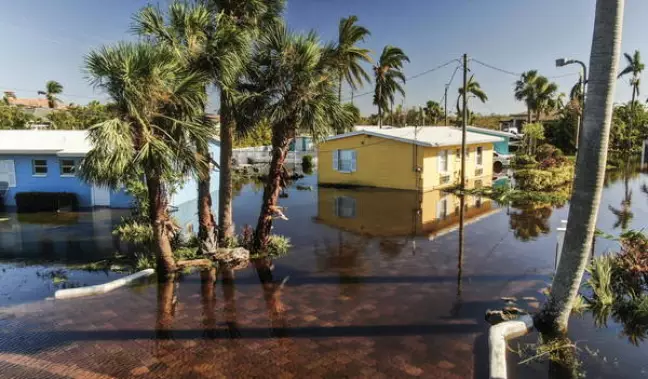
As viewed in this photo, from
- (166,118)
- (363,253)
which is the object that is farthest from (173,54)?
(363,253)

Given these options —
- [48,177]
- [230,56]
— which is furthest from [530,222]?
[48,177]

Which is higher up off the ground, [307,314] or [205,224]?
[205,224]

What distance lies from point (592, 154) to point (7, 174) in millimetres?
23160

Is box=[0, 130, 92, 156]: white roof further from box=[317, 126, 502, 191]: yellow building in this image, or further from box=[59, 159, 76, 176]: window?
box=[317, 126, 502, 191]: yellow building

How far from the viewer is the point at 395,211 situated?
59.2 feet

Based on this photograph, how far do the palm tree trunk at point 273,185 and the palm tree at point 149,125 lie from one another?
6.21 ft

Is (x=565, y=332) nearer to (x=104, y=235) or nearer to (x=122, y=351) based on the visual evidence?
(x=122, y=351)

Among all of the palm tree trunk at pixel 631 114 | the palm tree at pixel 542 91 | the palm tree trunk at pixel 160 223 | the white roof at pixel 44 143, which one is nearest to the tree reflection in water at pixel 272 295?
the palm tree trunk at pixel 160 223

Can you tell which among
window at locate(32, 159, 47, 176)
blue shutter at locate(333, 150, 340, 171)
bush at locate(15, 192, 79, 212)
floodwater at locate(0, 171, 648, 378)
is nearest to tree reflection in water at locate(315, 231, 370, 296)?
floodwater at locate(0, 171, 648, 378)

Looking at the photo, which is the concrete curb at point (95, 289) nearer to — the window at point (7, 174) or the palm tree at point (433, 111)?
the window at point (7, 174)

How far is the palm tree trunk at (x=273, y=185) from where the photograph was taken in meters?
11.1

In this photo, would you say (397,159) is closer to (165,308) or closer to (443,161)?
(443,161)

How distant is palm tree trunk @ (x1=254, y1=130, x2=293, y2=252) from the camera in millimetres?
11062

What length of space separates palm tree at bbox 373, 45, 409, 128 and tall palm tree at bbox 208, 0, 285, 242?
877 inches
